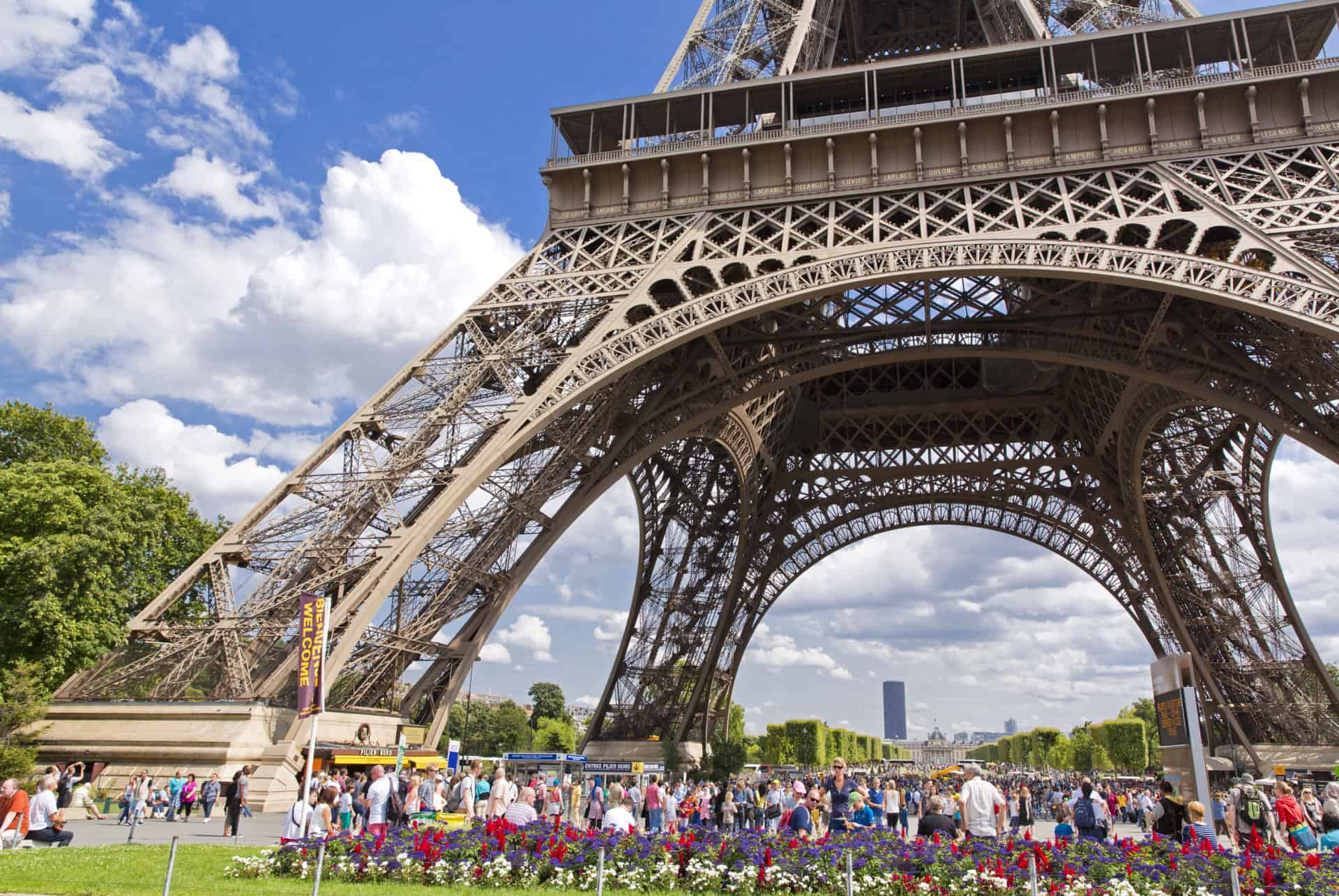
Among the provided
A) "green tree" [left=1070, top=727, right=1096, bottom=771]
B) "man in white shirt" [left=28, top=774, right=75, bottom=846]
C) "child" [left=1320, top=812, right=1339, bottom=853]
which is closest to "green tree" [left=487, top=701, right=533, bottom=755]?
"green tree" [left=1070, top=727, right=1096, bottom=771]

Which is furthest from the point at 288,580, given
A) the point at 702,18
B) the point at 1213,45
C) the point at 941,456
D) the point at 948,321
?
the point at 941,456

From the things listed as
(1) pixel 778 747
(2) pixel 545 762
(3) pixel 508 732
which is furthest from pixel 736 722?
(2) pixel 545 762

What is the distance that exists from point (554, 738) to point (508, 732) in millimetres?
6512

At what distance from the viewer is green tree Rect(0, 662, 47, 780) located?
17.9 metres

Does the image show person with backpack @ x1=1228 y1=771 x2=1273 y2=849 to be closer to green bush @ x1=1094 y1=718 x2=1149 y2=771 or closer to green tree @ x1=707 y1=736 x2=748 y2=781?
green tree @ x1=707 y1=736 x2=748 y2=781

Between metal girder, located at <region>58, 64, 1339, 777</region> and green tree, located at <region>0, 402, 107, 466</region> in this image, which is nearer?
metal girder, located at <region>58, 64, 1339, 777</region>

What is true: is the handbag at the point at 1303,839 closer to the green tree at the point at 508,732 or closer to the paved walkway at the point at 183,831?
the paved walkway at the point at 183,831

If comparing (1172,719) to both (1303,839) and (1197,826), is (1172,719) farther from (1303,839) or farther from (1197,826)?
(1197,826)

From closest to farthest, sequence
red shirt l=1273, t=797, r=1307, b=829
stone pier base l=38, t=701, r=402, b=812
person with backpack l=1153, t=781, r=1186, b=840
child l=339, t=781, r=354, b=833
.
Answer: person with backpack l=1153, t=781, r=1186, b=840 → red shirt l=1273, t=797, r=1307, b=829 → child l=339, t=781, r=354, b=833 → stone pier base l=38, t=701, r=402, b=812

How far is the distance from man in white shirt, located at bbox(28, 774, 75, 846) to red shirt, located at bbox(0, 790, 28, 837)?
32 centimetres

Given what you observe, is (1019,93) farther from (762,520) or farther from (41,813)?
(41,813)

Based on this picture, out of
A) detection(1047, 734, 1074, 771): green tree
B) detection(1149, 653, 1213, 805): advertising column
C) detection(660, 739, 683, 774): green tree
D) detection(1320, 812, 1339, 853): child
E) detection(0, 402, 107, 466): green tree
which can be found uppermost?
detection(0, 402, 107, 466): green tree

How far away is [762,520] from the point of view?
3994 centimetres

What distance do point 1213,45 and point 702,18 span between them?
48.3 ft
